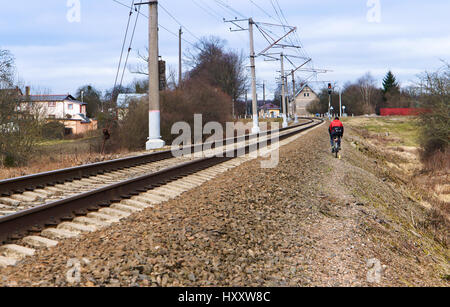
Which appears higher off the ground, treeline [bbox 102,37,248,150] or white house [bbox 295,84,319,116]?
white house [bbox 295,84,319,116]

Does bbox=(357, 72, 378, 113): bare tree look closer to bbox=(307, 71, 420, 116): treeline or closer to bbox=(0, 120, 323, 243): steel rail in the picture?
bbox=(307, 71, 420, 116): treeline

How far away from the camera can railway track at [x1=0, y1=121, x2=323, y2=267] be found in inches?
208

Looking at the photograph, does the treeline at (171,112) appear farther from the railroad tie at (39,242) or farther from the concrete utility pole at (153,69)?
the railroad tie at (39,242)

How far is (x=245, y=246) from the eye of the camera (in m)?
5.55

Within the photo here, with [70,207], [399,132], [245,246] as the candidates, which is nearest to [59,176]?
[70,207]

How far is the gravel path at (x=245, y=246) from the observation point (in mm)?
4422

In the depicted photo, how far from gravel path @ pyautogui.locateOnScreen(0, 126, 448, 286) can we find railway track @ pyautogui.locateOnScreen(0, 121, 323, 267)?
334mm

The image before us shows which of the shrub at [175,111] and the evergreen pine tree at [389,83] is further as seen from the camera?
the evergreen pine tree at [389,83]

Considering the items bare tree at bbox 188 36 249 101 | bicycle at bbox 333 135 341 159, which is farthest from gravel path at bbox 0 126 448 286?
bare tree at bbox 188 36 249 101

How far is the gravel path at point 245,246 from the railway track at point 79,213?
334 mm

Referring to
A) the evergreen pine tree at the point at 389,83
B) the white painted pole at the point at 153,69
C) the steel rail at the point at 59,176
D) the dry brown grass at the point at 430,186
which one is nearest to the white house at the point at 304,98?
the evergreen pine tree at the point at 389,83

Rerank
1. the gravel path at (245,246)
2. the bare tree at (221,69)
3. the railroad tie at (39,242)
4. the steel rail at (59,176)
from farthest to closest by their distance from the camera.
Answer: the bare tree at (221,69)
the steel rail at (59,176)
the railroad tie at (39,242)
the gravel path at (245,246)

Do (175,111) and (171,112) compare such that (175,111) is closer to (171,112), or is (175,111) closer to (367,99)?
(171,112)
